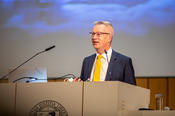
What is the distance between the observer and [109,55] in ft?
10.4

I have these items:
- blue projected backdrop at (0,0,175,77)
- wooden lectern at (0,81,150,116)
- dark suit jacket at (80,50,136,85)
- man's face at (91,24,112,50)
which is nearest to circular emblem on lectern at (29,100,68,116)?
wooden lectern at (0,81,150,116)

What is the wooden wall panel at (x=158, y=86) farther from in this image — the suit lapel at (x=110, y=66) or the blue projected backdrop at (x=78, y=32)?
the suit lapel at (x=110, y=66)

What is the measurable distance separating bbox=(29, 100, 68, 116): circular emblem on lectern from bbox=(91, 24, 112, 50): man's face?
1.08 meters

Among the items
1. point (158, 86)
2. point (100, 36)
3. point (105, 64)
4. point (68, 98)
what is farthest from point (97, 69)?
point (158, 86)

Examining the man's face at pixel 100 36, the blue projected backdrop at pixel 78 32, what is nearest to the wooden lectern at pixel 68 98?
the man's face at pixel 100 36

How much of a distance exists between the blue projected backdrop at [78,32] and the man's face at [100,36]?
1317 mm

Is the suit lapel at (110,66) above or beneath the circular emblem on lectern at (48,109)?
above

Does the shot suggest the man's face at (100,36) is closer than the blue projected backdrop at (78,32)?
Yes

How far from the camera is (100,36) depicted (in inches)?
124

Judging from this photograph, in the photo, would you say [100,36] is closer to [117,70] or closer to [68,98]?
[117,70]

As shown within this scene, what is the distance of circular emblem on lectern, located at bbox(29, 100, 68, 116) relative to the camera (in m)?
2.17

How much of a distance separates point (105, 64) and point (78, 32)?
176 centimetres

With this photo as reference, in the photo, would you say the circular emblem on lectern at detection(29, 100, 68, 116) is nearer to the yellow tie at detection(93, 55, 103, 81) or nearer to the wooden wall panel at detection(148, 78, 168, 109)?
the yellow tie at detection(93, 55, 103, 81)

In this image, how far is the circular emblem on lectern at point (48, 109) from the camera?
7.12 ft
